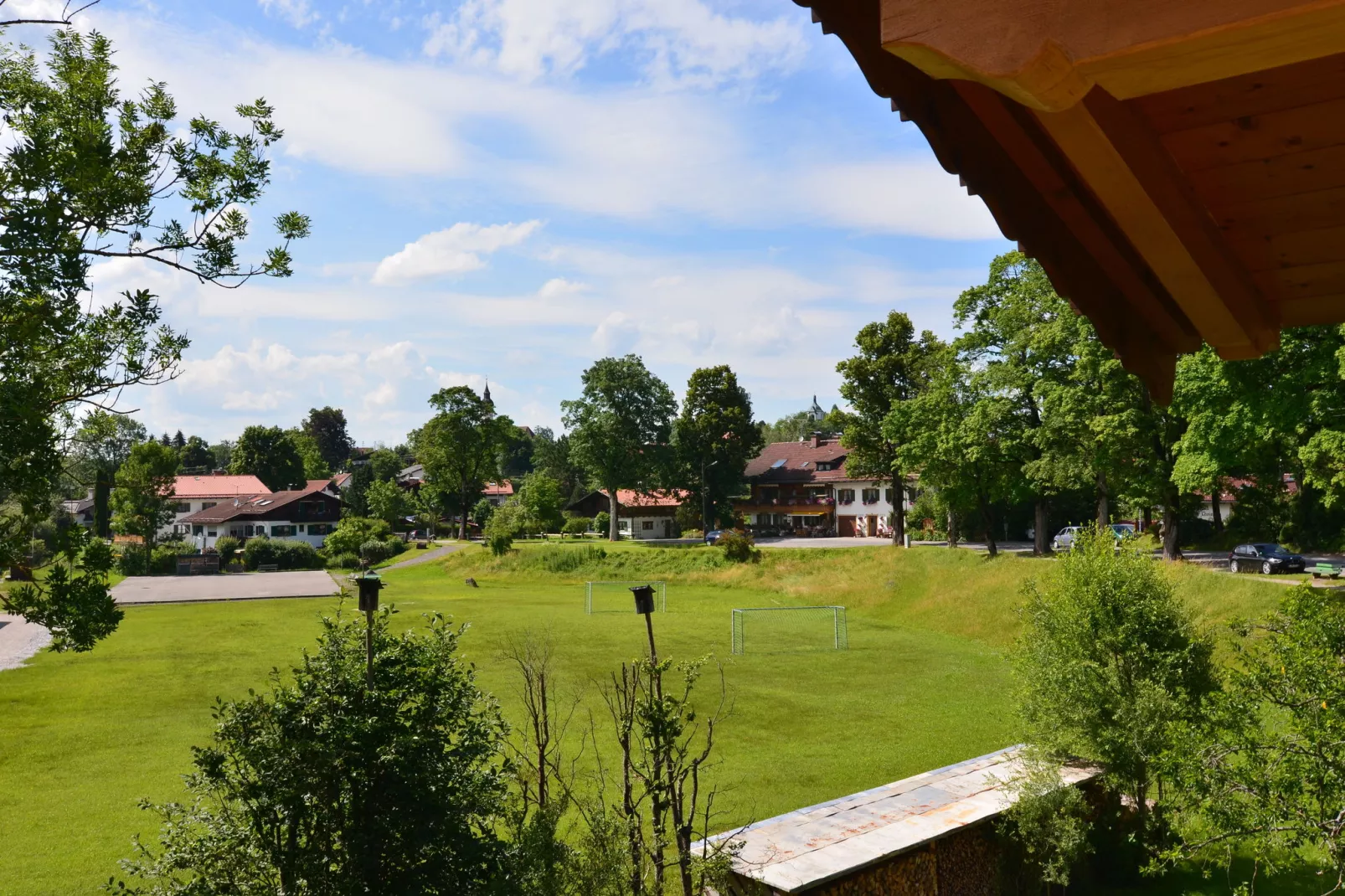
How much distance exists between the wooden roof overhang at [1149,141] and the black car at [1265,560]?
3014 centimetres

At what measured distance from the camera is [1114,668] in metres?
11.3

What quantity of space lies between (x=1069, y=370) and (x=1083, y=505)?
14.9 metres

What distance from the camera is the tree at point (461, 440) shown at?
6600 centimetres

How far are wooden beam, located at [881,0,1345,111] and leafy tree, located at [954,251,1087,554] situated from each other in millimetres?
29854

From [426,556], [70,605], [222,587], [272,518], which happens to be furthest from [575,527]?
[70,605]

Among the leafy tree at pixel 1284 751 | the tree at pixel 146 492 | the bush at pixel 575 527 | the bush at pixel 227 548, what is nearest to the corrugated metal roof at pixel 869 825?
the leafy tree at pixel 1284 751

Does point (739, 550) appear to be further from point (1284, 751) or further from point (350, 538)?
point (1284, 751)

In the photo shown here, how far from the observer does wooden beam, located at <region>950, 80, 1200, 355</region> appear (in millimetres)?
2033

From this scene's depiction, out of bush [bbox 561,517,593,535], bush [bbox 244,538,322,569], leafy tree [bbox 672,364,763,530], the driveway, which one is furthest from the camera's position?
bush [bbox 561,517,593,535]

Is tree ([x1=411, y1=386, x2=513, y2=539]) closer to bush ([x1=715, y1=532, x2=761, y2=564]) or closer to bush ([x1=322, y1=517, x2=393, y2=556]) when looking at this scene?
bush ([x1=322, y1=517, x2=393, y2=556])

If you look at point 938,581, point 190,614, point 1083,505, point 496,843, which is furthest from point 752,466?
point 496,843

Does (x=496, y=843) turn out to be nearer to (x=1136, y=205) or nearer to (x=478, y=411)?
(x=1136, y=205)

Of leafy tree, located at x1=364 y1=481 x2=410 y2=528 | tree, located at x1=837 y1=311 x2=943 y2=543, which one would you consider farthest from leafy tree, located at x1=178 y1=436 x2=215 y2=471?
tree, located at x1=837 y1=311 x2=943 y2=543

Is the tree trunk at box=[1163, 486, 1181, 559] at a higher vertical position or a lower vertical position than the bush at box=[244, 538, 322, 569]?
higher
